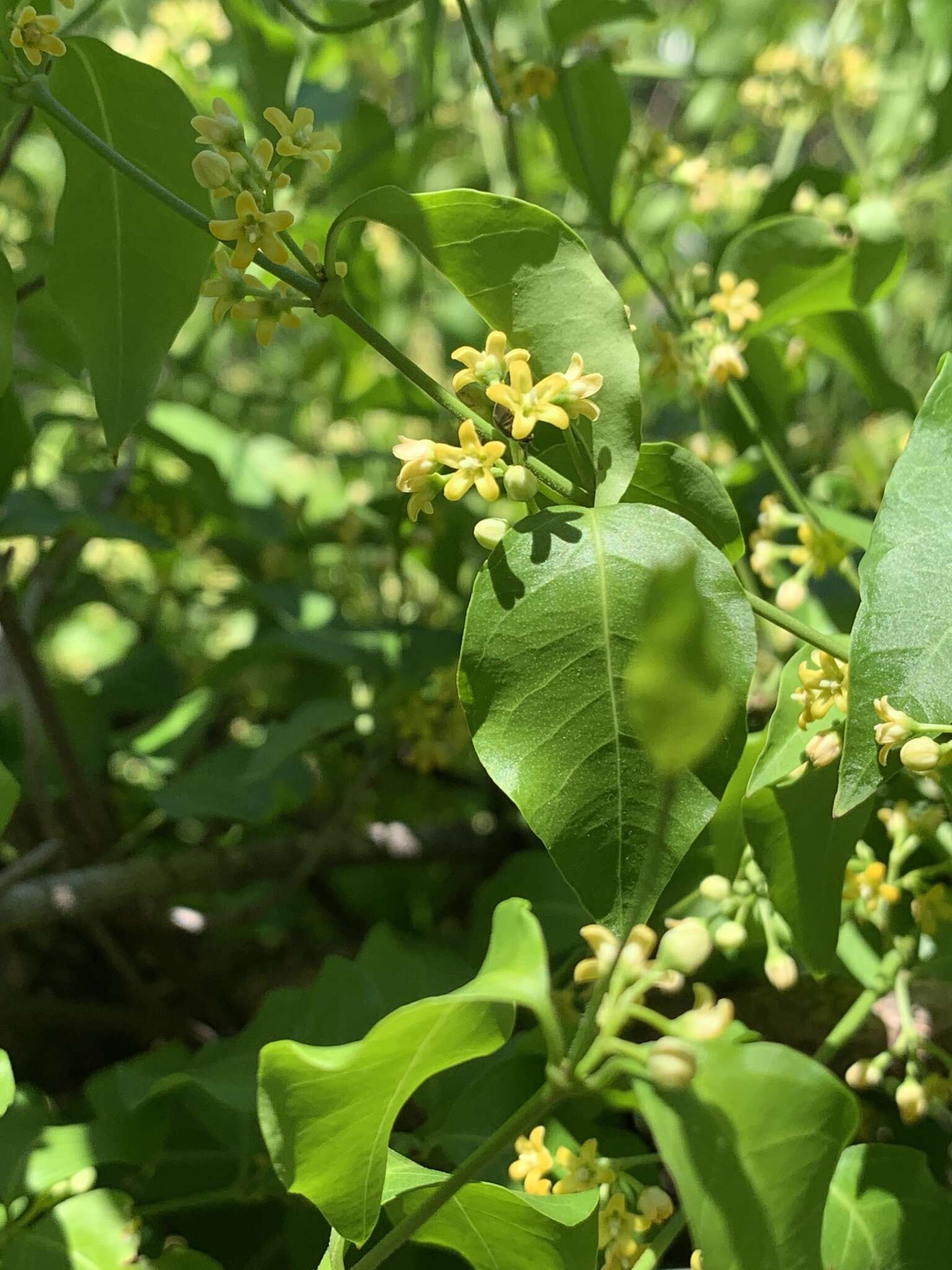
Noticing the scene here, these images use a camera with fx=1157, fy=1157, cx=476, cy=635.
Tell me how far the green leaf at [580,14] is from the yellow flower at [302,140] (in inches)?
11.4

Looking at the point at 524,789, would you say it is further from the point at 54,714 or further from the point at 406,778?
the point at 406,778

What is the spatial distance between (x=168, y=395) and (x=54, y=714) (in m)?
0.44

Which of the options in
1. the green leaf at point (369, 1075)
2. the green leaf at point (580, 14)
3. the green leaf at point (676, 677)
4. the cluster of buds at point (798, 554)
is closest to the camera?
the green leaf at point (676, 677)

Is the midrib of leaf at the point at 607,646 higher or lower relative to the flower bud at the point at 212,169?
lower

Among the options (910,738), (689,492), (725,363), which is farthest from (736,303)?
(910,738)

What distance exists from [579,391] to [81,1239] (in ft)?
1.15

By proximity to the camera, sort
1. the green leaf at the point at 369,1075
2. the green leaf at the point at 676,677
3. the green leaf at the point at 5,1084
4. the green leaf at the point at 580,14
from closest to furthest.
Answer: the green leaf at the point at 676,677 < the green leaf at the point at 369,1075 < the green leaf at the point at 5,1084 < the green leaf at the point at 580,14

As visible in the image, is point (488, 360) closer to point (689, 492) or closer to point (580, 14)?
point (689, 492)

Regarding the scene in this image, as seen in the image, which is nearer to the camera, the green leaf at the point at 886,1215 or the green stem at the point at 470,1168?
the green stem at the point at 470,1168

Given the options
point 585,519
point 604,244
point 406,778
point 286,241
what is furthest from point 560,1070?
point 604,244

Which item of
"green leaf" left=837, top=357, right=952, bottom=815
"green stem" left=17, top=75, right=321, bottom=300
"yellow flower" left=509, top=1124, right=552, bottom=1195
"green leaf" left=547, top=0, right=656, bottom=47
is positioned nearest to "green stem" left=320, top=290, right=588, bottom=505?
"green stem" left=17, top=75, right=321, bottom=300

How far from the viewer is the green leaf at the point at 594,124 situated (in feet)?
2.10

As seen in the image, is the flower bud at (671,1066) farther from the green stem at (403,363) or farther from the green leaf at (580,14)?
the green leaf at (580,14)

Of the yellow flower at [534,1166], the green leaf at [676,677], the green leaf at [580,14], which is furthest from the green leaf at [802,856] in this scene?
the green leaf at [580,14]
